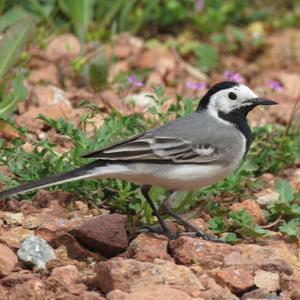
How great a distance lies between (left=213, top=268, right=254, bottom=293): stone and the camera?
5.04m

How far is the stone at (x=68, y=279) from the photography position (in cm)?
493

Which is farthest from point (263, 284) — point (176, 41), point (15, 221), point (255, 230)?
point (176, 41)

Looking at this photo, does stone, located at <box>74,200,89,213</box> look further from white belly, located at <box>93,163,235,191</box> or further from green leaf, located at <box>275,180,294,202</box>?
green leaf, located at <box>275,180,294,202</box>

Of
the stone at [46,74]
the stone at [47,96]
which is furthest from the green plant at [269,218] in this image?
the stone at [46,74]

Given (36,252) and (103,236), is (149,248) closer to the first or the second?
(103,236)

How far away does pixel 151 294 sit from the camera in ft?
15.4

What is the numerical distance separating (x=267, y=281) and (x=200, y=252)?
44 cm

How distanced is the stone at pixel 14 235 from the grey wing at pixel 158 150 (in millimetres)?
621

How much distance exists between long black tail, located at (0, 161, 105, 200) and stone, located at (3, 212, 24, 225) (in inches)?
20.0

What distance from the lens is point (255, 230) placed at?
229 inches

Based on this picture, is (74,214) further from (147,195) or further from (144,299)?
(144,299)

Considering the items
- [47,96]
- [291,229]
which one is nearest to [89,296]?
[291,229]

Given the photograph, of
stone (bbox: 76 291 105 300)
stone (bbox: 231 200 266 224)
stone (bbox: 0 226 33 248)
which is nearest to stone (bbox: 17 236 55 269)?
stone (bbox: 0 226 33 248)

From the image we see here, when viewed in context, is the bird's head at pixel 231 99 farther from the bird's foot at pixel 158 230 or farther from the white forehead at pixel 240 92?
the bird's foot at pixel 158 230
